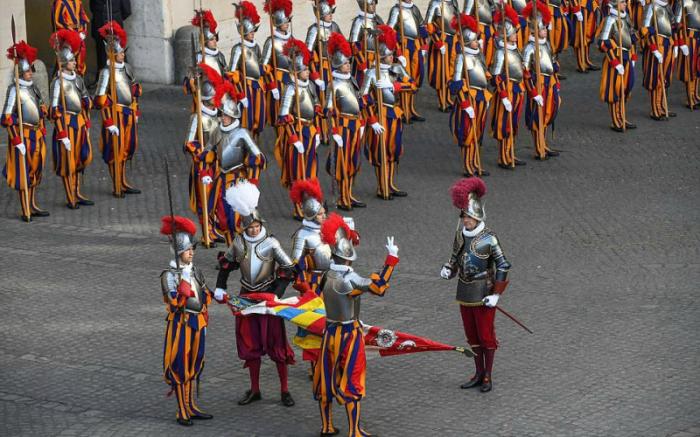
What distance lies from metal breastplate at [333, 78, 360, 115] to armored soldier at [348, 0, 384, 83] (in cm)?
171

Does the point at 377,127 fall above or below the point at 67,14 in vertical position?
below

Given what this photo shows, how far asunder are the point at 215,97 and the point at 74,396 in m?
4.65

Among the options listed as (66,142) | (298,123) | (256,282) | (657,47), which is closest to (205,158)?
(298,123)

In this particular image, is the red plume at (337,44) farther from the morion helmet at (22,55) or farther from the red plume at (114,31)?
the morion helmet at (22,55)

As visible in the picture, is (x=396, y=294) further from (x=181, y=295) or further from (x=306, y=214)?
(x=181, y=295)

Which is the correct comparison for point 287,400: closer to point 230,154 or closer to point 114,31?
point 230,154

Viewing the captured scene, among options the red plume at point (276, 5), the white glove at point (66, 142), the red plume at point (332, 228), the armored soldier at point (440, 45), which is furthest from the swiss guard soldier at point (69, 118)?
the red plume at point (332, 228)

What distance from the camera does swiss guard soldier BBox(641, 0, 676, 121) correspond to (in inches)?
911

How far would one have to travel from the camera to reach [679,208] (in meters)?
19.1

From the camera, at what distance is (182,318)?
1254 centimetres

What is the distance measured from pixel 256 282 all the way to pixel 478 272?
5.87 feet

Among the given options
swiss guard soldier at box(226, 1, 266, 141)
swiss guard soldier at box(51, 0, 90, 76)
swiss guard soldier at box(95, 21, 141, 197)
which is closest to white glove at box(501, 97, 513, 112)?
swiss guard soldier at box(226, 1, 266, 141)

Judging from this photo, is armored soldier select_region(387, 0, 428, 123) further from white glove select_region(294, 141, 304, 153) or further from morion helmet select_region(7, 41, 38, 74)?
morion helmet select_region(7, 41, 38, 74)

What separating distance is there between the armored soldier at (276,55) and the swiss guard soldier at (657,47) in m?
5.15
